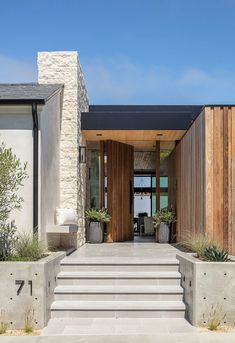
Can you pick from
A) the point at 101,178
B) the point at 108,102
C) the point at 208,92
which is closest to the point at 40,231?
the point at 101,178

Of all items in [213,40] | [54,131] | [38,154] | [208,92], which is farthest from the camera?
[208,92]

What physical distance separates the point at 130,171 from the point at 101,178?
127 cm

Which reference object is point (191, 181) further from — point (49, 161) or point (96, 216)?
point (96, 216)

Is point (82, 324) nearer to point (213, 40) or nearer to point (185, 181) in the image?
point (185, 181)

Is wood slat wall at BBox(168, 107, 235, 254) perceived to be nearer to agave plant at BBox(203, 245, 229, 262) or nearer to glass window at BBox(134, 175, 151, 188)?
agave plant at BBox(203, 245, 229, 262)

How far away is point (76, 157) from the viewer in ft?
36.0

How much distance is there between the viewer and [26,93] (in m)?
8.64

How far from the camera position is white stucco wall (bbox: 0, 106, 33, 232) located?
8062mm

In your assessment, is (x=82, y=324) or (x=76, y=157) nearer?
(x=82, y=324)

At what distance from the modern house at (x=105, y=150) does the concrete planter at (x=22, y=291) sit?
71.8 inches

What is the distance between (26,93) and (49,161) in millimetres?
1610

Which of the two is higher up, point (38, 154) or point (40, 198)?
point (38, 154)

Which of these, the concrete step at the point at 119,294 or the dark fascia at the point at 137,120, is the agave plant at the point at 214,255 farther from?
the dark fascia at the point at 137,120

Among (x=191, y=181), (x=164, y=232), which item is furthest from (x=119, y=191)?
(x=191, y=181)
